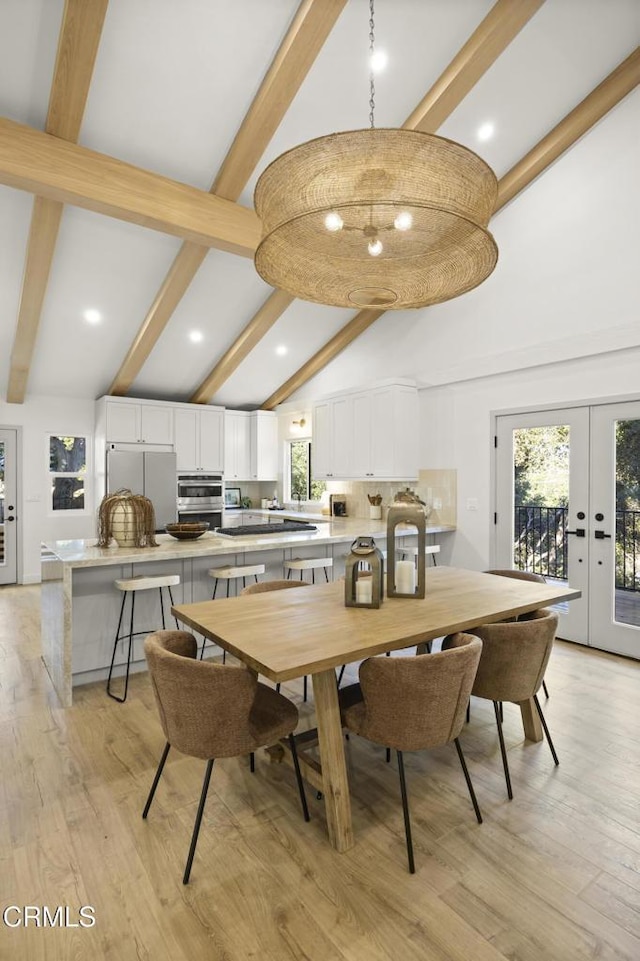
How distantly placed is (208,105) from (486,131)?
221cm

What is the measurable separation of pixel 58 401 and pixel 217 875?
651 centimetres

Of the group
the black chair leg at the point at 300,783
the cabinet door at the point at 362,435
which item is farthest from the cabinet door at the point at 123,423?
the black chair leg at the point at 300,783

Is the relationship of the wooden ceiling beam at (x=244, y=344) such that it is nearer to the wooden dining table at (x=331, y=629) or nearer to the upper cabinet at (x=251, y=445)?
the upper cabinet at (x=251, y=445)

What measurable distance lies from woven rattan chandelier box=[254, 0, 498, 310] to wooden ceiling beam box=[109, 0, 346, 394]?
1677 mm

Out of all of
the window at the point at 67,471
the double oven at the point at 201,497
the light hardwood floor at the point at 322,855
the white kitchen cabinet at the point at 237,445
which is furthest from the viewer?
the white kitchen cabinet at the point at 237,445

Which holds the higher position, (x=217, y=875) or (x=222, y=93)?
(x=222, y=93)

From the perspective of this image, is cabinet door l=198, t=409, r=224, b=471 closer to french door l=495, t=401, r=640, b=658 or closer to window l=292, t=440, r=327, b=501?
window l=292, t=440, r=327, b=501

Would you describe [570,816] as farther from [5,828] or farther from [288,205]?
[288,205]

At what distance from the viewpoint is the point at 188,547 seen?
3.67 meters

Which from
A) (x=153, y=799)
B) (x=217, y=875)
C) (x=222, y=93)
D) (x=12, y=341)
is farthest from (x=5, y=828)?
(x=12, y=341)

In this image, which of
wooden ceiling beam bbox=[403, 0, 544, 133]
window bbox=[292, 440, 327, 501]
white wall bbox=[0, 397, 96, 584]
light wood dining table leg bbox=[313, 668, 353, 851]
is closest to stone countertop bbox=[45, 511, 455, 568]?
light wood dining table leg bbox=[313, 668, 353, 851]

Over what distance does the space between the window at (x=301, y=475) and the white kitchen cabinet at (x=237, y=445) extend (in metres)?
0.67

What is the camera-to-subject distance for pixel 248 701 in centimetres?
188

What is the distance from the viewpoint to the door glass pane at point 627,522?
154 inches
